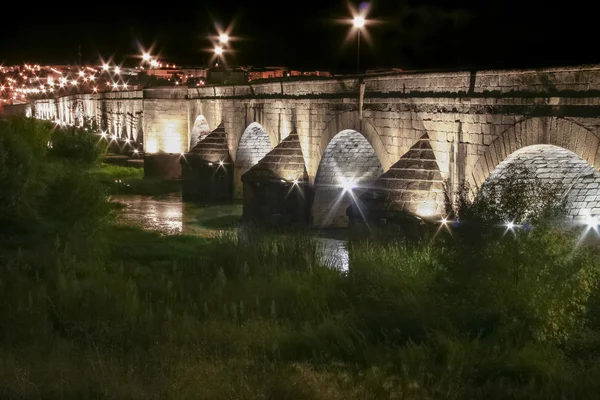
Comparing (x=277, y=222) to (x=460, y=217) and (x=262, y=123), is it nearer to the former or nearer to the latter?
(x=262, y=123)

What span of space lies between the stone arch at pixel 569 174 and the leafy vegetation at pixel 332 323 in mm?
1872

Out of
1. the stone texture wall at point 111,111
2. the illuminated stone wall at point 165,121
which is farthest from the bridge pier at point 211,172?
the stone texture wall at point 111,111

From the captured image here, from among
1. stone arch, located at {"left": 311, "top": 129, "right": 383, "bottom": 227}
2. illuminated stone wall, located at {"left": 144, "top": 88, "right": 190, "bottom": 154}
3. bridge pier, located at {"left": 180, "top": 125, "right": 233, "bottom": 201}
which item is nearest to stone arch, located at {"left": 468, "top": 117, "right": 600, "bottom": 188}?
stone arch, located at {"left": 311, "top": 129, "right": 383, "bottom": 227}

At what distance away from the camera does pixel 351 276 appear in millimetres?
12789

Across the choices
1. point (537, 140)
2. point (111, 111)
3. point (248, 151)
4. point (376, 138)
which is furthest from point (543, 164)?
point (111, 111)

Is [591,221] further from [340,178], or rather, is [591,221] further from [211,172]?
[211,172]

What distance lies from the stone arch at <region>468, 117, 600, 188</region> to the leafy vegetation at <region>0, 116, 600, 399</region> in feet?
4.53

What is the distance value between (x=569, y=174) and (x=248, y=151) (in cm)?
1702

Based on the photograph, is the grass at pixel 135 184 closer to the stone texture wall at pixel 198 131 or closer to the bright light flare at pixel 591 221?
the stone texture wall at pixel 198 131

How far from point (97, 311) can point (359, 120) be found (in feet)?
32.5

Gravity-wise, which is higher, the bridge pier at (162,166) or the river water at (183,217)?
the bridge pier at (162,166)

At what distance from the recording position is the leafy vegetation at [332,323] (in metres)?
8.30

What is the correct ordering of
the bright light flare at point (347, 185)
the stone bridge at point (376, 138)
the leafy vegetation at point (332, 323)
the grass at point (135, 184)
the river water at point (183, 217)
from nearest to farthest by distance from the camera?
the leafy vegetation at point (332, 323) < the stone bridge at point (376, 138) < the river water at point (183, 217) < the bright light flare at point (347, 185) < the grass at point (135, 184)

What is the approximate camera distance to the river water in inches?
849
